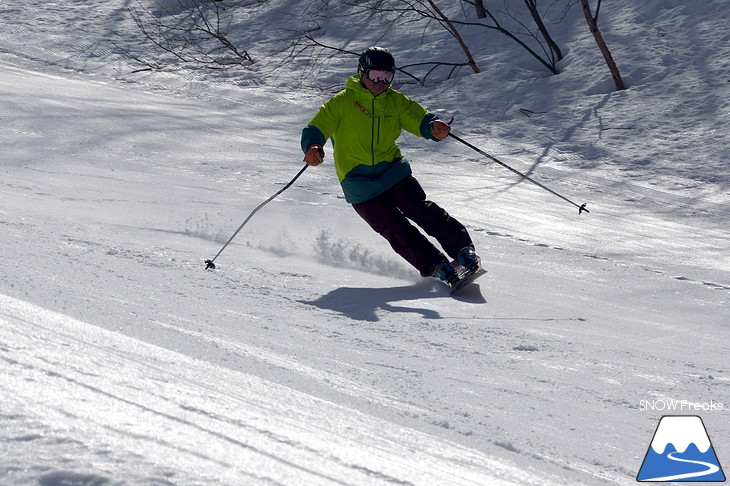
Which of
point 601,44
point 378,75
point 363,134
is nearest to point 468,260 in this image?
point 363,134

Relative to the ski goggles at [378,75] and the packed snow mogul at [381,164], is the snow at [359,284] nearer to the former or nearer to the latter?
the packed snow mogul at [381,164]

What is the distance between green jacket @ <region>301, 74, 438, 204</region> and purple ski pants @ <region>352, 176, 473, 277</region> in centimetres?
7

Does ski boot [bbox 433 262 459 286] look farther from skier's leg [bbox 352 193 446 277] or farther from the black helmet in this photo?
the black helmet

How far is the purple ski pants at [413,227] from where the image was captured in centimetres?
519

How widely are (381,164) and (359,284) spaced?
774 mm

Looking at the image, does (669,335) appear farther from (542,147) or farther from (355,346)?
(542,147)

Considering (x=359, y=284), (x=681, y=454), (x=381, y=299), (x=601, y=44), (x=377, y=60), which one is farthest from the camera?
(x=601, y=44)

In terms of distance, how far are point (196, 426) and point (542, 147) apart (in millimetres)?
7821

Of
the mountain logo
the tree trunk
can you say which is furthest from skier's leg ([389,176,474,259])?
the tree trunk

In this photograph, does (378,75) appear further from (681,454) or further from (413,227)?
(681,454)

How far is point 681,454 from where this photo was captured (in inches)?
109

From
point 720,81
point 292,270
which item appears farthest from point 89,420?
point 720,81

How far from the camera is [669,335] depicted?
14.3ft

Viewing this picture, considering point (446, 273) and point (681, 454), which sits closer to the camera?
point (681, 454)
